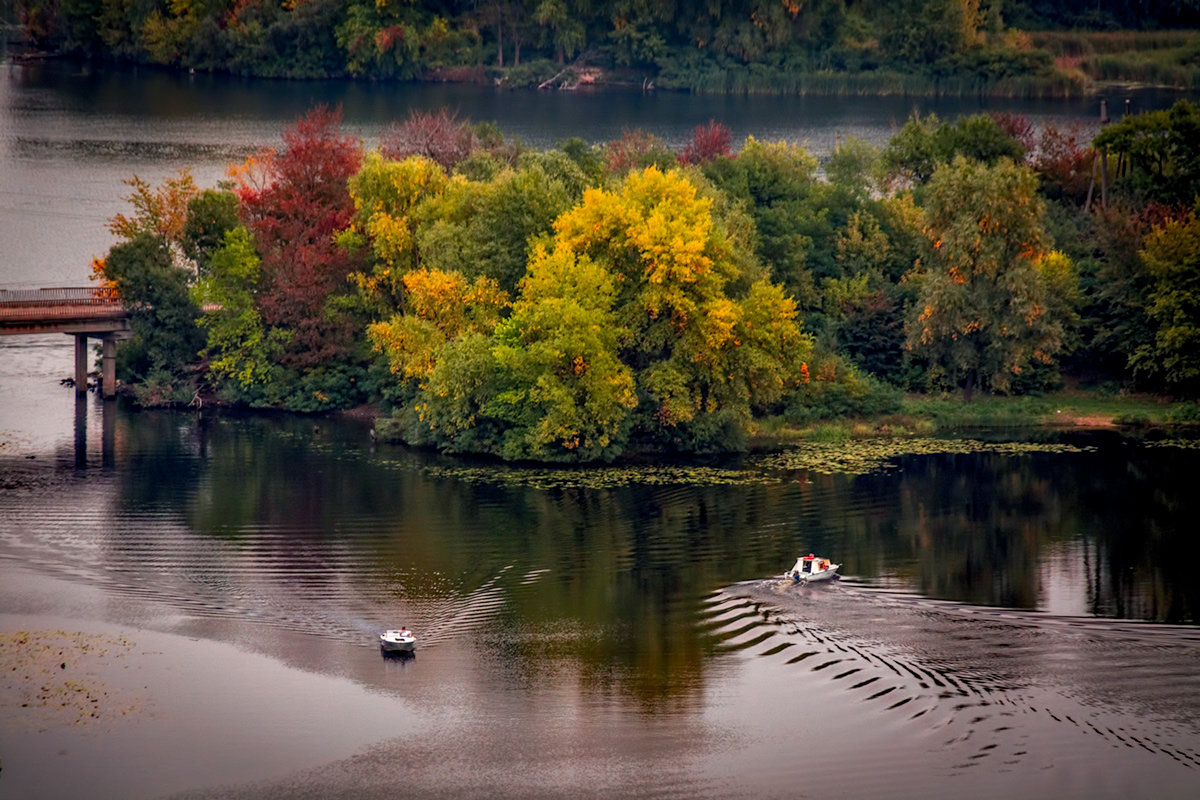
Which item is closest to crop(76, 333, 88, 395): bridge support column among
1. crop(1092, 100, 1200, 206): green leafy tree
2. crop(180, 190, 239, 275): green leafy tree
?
crop(180, 190, 239, 275): green leafy tree

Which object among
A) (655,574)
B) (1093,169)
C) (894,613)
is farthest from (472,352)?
(1093,169)

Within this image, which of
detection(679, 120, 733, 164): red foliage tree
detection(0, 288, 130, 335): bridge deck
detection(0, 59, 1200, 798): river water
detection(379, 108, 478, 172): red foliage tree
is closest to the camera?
detection(0, 59, 1200, 798): river water

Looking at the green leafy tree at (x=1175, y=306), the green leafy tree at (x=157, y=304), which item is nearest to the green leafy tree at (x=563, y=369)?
the green leafy tree at (x=157, y=304)

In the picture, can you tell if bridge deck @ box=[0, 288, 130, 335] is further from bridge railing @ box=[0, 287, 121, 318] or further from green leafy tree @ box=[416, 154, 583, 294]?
green leafy tree @ box=[416, 154, 583, 294]

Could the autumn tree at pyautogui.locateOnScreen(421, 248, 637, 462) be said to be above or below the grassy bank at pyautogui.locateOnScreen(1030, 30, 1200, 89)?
below

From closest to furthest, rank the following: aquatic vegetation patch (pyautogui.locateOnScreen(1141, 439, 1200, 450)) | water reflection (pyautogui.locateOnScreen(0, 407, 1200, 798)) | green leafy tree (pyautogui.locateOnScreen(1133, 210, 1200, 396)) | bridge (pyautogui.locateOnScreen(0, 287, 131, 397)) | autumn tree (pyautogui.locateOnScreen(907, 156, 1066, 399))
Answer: water reflection (pyautogui.locateOnScreen(0, 407, 1200, 798))
aquatic vegetation patch (pyautogui.locateOnScreen(1141, 439, 1200, 450))
autumn tree (pyautogui.locateOnScreen(907, 156, 1066, 399))
green leafy tree (pyautogui.locateOnScreen(1133, 210, 1200, 396))
bridge (pyautogui.locateOnScreen(0, 287, 131, 397))

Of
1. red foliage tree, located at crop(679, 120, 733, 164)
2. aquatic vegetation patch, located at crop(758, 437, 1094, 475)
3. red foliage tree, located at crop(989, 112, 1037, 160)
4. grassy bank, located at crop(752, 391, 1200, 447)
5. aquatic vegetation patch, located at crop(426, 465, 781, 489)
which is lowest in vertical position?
aquatic vegetation patch, located at crop(426, 465, 781, 489)

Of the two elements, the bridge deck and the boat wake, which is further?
the bridge deck

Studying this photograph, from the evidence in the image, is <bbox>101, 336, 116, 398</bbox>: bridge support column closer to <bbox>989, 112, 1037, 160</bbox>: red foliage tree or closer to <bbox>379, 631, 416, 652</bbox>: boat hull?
<bbox>379, 631, 416, 652</bbox>: boat hull
